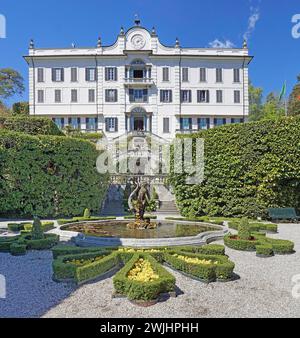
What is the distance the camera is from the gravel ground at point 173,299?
18.6 ft

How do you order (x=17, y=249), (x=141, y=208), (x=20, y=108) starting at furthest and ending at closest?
(x=20, y=108) → (x=141, y=208) → (x=17, y=249)

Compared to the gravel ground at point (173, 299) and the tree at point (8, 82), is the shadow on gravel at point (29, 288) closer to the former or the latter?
the gravel ground at point (173, 299)

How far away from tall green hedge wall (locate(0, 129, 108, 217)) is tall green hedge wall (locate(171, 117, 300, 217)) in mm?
7241

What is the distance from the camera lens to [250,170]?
18.5 metres

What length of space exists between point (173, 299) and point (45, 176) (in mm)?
15342

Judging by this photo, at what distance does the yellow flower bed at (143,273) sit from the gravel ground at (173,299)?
1.79 ft

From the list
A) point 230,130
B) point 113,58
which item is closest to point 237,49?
point 113,58

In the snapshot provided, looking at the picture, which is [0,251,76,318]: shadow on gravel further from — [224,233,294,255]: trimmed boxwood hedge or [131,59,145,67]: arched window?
[131,59,145,67]: arched window

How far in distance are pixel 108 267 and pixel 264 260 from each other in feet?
15.8

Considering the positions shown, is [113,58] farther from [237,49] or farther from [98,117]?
[237,49]

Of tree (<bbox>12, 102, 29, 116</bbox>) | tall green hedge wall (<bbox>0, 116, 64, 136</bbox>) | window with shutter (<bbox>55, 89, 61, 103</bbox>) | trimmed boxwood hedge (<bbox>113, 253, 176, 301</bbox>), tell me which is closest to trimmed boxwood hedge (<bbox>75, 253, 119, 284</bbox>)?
trimmed boxwood hedge (<bbox>113, 253, 176, 301</bbox>)

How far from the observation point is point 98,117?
3984 cm

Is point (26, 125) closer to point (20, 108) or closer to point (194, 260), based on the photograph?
point (194, 260)

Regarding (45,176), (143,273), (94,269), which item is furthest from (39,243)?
(45,176)
